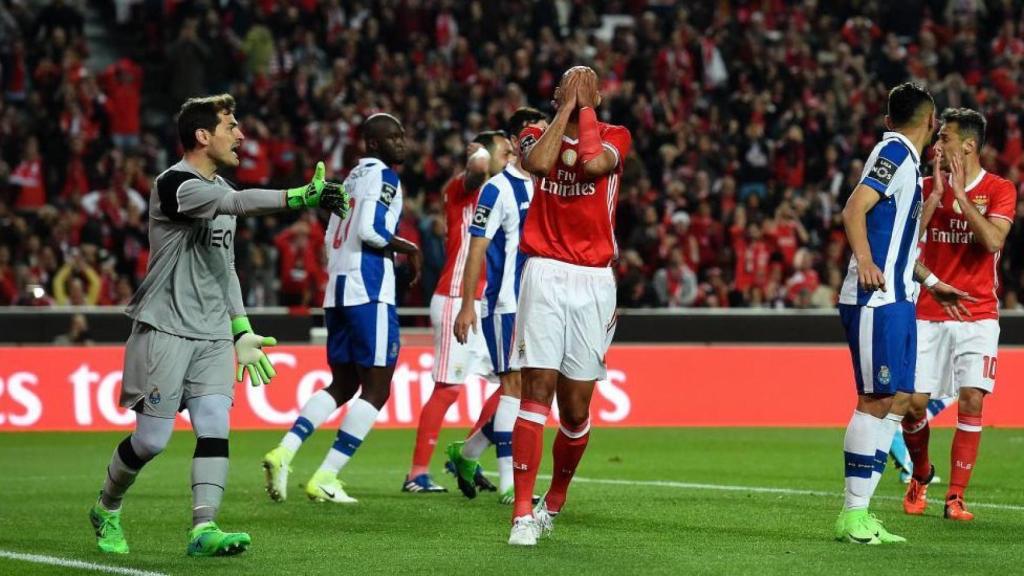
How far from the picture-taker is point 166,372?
808 centimetres

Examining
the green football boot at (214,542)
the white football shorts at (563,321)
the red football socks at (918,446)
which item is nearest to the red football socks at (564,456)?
the white football shorts at (563,321)

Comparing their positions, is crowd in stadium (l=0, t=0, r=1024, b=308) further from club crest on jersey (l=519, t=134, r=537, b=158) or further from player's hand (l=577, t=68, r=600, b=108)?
player's hand (l=577, t=68, r=600, b=108)

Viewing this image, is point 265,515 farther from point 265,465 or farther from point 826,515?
point 826,515

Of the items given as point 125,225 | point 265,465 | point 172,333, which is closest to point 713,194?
point 125,225

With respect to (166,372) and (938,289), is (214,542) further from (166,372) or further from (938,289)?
(938,289)

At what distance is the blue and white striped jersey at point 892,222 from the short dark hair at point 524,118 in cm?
300

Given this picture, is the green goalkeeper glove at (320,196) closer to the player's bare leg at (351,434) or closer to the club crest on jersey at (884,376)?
the club crest on jersey at (884,376)

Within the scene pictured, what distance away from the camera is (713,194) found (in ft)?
82.6

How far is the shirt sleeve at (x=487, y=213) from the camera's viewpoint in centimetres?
1040

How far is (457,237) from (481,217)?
4.24ft

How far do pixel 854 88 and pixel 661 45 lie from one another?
3.42 meters

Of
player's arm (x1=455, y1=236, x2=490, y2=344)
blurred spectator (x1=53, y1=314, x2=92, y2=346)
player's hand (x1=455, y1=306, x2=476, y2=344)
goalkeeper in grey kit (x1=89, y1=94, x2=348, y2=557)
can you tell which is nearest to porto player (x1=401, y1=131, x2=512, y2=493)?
player's arm (x1=455, y1=236, x2=490, y2=344)

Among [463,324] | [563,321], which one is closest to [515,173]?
[463,324]

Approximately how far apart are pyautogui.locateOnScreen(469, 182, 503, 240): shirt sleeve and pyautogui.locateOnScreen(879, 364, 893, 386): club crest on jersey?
2.85m
